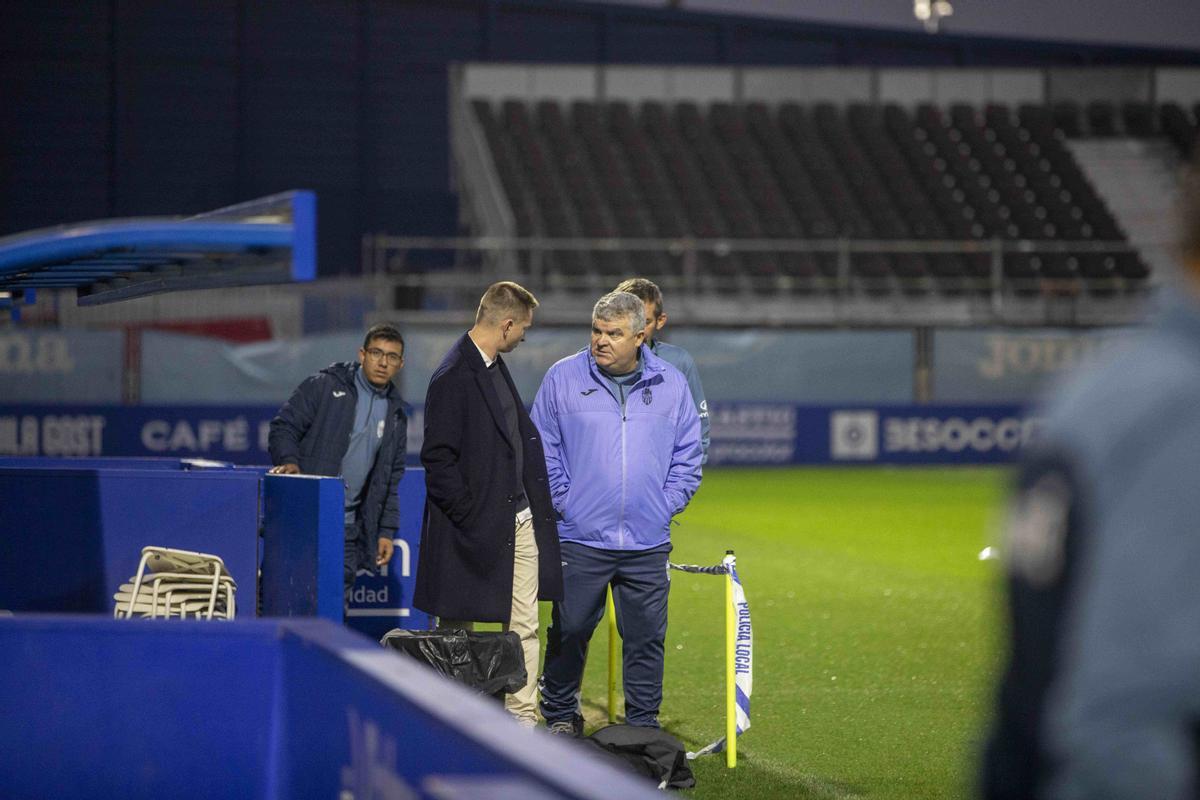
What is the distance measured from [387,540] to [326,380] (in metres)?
0.92

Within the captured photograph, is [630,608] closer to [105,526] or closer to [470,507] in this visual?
[470,507]

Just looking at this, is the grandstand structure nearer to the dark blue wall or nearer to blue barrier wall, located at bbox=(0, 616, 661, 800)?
the dark blue wall

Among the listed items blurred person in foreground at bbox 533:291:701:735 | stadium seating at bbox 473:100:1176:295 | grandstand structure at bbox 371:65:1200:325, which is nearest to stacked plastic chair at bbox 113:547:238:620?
blurred person in foreground at bbox 533:291:701:735

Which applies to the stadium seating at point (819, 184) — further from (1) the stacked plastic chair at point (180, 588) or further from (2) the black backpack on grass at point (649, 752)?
(2) the black backpack on grass at point (649, 752)

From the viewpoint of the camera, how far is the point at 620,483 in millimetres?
7020

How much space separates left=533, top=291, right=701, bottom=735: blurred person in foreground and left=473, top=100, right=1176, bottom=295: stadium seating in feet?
75.7

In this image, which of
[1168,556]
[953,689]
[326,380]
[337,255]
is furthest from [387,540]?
[337,255]

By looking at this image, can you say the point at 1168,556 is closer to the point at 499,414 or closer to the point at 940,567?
the point at 499,414

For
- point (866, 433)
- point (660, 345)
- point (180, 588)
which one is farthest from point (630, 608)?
point (866, 433)

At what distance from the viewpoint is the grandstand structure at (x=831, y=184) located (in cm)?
3052

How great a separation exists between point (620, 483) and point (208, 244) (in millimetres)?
2795

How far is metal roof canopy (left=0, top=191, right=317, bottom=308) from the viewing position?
4633 millimetres

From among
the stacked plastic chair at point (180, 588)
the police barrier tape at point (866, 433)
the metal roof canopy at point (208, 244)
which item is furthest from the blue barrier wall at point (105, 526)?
the police barrier tape at point (866, 433)

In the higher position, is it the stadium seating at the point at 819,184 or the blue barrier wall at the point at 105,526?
the stadium seating at the point at 819,184
